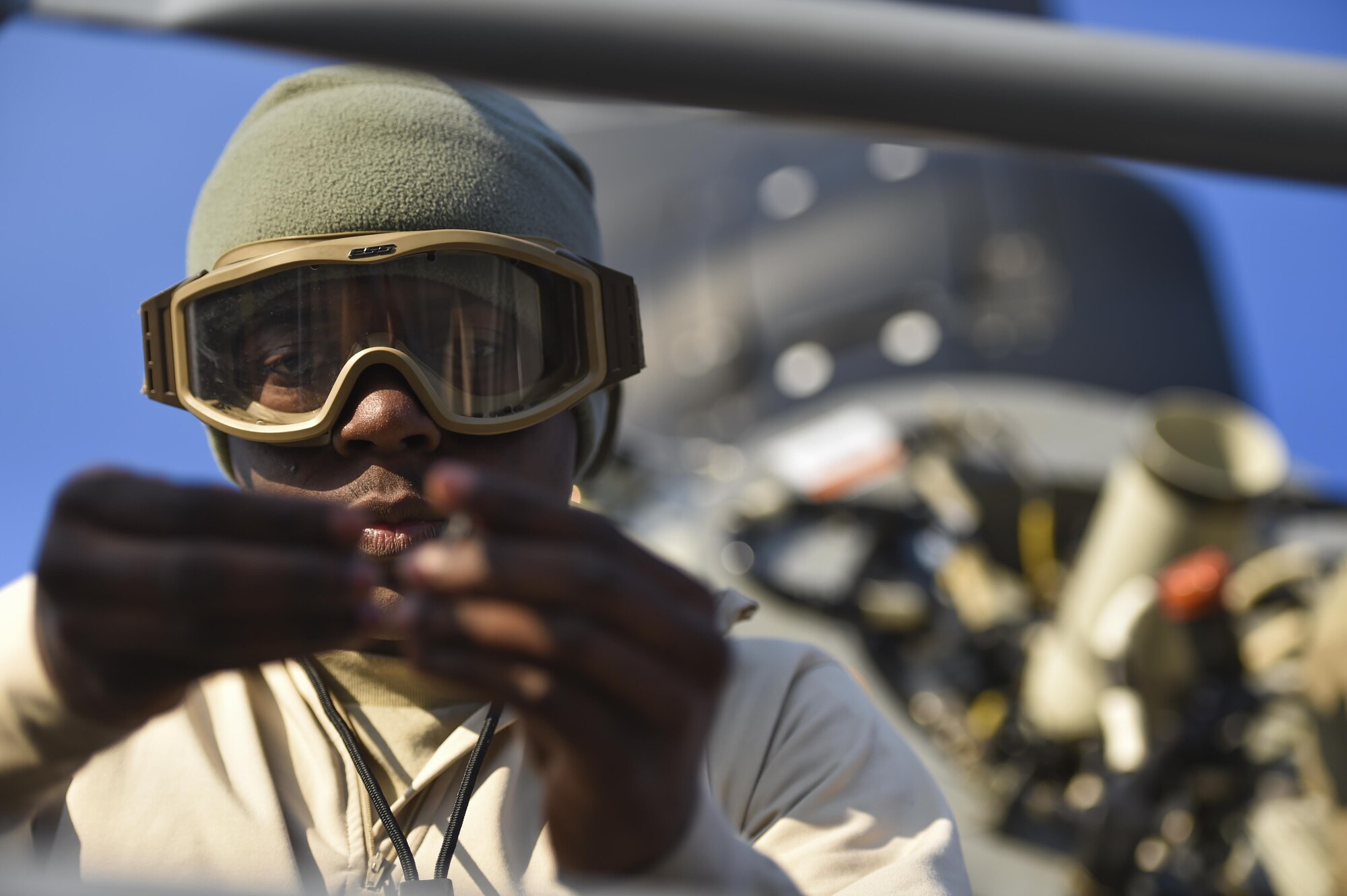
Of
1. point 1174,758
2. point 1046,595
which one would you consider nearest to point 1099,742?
point 1174,758

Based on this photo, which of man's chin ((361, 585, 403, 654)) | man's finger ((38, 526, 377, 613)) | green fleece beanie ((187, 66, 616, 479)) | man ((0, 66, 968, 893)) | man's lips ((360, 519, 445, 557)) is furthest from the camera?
green fleece beanie ((187, 66, 616, 479))

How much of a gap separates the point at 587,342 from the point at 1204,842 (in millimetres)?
3228

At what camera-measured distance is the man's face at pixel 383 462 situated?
1.17 metres

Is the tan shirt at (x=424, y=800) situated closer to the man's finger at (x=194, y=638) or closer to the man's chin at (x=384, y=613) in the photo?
the man's chin at (x=384, y=613)

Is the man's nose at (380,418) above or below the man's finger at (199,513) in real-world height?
below

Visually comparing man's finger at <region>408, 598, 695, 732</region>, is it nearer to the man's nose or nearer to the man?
the man

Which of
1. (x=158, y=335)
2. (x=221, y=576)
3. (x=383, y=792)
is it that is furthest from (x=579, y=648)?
(x=158, y=335)

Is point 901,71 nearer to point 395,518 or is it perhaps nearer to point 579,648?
point 579,648

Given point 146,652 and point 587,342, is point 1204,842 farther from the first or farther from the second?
point 146,652

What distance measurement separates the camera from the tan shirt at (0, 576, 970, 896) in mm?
1110

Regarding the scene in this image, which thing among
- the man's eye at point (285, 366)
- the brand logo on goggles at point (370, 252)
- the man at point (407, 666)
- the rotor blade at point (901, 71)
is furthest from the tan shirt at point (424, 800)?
the rotor blade at point (901, 71)

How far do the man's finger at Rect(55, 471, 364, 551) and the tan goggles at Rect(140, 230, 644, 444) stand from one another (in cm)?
49

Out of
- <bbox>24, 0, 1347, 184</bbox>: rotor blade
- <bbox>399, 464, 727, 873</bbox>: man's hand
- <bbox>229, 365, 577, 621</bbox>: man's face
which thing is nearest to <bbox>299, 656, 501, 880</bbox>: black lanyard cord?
<bbox>229, 365, 577, 621</bbox>: man's face

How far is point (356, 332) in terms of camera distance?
119 cm
